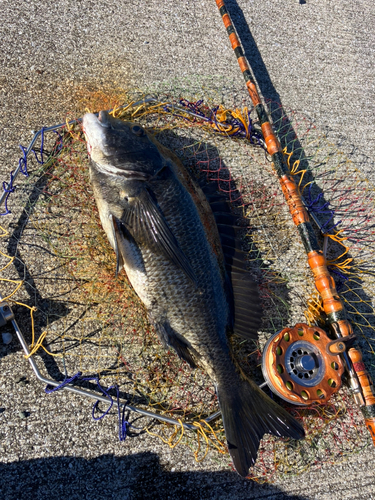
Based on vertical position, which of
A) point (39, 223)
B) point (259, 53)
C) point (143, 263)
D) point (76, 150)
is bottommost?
point (143, 263)

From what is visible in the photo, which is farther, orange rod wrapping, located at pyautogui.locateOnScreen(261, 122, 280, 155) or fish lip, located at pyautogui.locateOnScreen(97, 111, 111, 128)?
orange rod wrapping, located at pyautogui.locateOnScreen(261, 122, 280, 155)

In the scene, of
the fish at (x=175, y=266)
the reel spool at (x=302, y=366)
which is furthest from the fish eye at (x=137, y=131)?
the reel spool at (x=302, y=366)

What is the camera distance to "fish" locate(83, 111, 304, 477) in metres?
2.40

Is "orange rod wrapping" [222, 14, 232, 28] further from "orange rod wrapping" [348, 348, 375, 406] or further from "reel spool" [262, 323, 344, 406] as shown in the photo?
"orange rod wrapping" [348, 348, 375, 406]

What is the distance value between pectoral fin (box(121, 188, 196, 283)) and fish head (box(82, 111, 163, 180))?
0.62ft

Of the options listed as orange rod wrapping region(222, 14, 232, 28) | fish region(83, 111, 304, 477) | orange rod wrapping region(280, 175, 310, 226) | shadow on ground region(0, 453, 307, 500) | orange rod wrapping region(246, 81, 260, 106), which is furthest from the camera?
orange rod wrapping region(222, 14, 232, 28)

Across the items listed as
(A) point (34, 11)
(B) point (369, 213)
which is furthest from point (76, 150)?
(B) point (369, 213)

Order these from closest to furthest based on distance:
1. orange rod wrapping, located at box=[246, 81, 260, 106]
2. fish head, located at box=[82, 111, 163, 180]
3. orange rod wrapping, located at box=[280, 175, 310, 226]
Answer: fish head, located at box=[82, 111, 163, 180], orange rod wrapping, located at box=[280, 175, 310, 226], orange rod wrapping, located at box=[246, 81, 260, 106]

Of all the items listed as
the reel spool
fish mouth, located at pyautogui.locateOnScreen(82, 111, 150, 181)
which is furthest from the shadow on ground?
fish mouth, located at pyautogui.locateOnScreen(82, 111, 150, 181)

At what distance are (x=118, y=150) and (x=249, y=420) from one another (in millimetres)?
2178

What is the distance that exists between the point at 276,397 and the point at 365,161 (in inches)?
104

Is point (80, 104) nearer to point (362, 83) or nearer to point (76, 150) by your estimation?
point (76, 150)

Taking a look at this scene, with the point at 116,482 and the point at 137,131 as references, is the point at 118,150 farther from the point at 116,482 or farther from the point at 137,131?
the point at 116,482

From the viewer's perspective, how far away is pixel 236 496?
99.7 inches
